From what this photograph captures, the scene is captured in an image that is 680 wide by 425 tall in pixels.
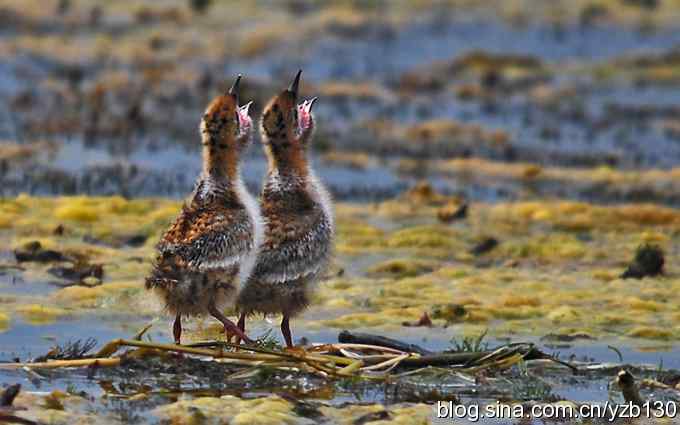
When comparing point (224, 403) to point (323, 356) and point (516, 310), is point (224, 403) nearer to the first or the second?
point (323, 356)

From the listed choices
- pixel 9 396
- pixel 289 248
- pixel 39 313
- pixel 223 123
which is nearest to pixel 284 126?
pixel 223 123

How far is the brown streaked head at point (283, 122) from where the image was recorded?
9.29 m

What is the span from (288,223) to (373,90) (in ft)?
Result: 56.5

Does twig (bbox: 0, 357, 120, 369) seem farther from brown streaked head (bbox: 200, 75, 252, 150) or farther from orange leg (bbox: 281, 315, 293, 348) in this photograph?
brown streaked head (bbox: 200, 75, 252, 150)

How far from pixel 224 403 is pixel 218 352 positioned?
1.46 ft

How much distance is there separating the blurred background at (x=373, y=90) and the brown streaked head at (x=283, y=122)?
297 inches

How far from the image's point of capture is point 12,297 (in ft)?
37.4

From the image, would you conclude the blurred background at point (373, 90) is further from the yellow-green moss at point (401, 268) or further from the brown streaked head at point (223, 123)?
the brown streaked head at point (223, 123)

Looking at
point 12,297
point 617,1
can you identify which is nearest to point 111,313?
point 12,297

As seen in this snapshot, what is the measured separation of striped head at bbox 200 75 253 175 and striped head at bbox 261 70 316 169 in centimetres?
38

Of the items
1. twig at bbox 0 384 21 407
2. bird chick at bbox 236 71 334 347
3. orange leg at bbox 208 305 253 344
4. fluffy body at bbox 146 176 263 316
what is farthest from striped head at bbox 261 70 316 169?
twig at bbox 0 384 21 407

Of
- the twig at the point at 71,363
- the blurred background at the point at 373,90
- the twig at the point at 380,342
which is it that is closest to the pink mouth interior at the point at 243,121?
the twig at the point at 380,342

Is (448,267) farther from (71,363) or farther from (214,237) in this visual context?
(71,363)

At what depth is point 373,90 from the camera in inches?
1030
